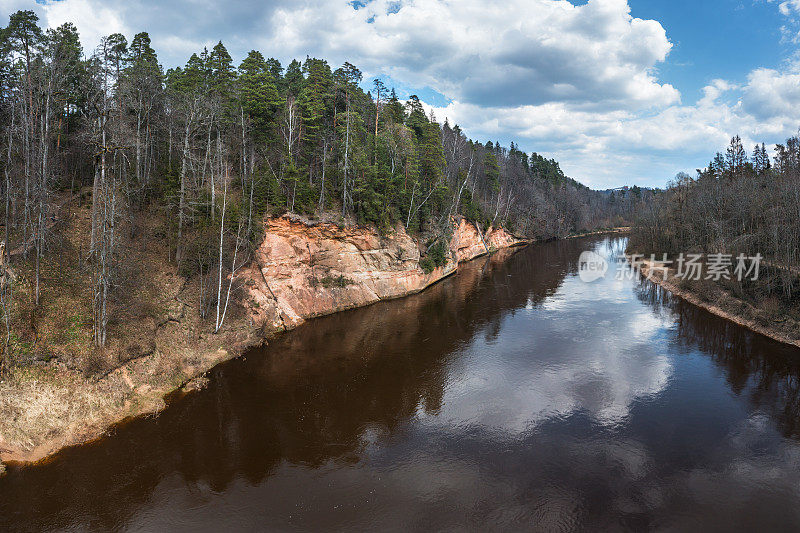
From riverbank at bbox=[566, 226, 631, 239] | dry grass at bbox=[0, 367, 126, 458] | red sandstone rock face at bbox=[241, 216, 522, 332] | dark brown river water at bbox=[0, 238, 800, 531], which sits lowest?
dark brown river water at bbox=[0, 238, 800, 531]

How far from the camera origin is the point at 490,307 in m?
34.7

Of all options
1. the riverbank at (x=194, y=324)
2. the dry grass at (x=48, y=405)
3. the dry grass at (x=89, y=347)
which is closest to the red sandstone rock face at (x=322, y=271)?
the riverbank at (x=194, y=324)

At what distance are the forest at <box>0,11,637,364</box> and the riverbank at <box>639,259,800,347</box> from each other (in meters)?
26.3

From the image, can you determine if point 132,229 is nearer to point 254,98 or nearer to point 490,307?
point 254,98

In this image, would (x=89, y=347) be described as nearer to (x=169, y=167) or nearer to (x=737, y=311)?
(x=169, y=167)

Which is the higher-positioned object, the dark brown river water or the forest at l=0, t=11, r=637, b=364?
the forest at l=0, t=11, r=637, b=364

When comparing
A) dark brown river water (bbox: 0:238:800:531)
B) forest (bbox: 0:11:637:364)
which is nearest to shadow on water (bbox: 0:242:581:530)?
dark brown river water (bbox: 0:238:800:531)

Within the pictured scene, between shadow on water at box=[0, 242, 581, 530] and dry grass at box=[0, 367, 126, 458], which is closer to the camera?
shadow on water at box=[0, 242, 581, 530]

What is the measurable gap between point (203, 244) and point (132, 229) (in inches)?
222

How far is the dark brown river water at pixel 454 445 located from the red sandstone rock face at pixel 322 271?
11.5ft

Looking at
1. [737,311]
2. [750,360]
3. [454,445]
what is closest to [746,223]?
[737,311]

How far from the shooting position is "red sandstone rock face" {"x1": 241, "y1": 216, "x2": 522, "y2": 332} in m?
27.8

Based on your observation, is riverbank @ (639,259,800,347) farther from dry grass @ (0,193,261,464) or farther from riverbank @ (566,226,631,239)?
riverbank @ (566,226,631,239)

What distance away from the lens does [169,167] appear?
2952cm
